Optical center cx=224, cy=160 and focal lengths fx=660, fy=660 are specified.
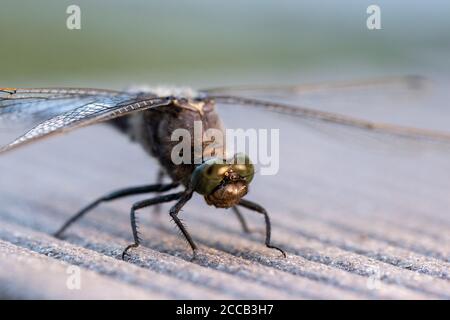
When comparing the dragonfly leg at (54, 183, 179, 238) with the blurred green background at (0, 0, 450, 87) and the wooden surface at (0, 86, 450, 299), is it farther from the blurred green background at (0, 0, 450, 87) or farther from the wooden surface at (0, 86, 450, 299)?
the blurred green background at (0, 0, 450, 87)

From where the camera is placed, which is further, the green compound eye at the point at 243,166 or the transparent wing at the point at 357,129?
the transparent wing at the point at 357,129

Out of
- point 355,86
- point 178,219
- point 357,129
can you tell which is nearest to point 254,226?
point 178,219

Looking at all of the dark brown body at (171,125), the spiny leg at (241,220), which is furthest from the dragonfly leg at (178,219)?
the spiny leg at (241,220)

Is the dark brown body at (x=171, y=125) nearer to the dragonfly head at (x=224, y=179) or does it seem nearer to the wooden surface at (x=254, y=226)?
the dragonfly head at (x=224, y=179)

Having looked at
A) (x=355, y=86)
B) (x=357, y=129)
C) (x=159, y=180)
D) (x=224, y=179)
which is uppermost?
(x=355, y=86)

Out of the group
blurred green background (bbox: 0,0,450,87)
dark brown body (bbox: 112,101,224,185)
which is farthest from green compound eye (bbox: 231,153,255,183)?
Result: blurred green background (bbox: 0,0,450,87)

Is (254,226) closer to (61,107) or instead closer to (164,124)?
(164,124)
